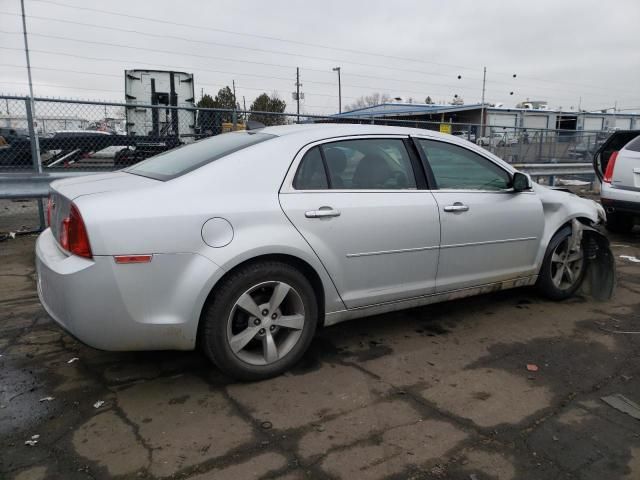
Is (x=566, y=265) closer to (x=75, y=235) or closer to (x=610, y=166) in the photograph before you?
(x=610, y=166)

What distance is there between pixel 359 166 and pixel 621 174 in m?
5.23

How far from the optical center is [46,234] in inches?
129

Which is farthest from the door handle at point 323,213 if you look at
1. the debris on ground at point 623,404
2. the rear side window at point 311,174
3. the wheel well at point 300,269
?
the debris on ground at point 623,404

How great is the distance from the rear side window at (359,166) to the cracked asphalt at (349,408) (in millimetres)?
1178

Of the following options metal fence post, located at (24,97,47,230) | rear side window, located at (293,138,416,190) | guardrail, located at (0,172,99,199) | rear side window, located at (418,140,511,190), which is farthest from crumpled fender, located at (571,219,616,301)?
metal fence post, located at (24,97,47,230)

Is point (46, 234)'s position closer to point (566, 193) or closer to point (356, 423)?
point (356, 423)

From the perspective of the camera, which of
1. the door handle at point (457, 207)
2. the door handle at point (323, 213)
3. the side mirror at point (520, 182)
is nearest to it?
the door handle at point (323, 213)

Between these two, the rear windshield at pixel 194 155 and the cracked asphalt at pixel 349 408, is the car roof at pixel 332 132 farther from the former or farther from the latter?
the cracked asphalt at pixel 349 408

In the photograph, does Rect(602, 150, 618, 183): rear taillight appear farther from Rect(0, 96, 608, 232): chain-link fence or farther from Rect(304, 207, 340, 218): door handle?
Rect(304, 207, 340, 218): door handle

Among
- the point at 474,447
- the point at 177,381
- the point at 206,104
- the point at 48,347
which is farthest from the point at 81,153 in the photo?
the point at 206,104

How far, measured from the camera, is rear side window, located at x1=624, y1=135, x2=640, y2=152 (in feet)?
22.7

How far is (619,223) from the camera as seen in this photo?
7.90 meters

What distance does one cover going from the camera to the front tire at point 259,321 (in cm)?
288

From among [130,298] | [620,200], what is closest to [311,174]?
[130,298]
